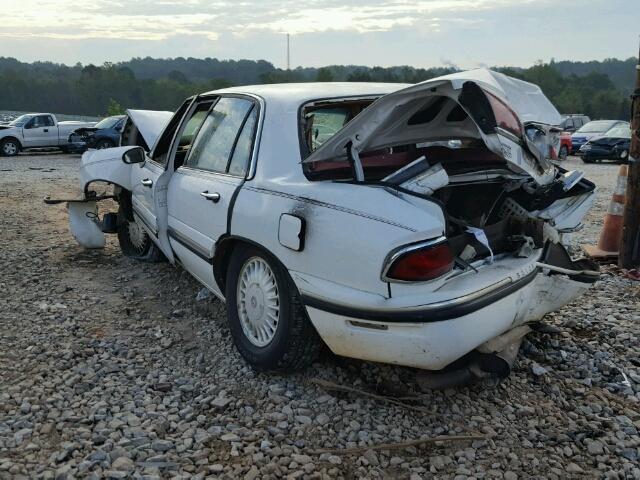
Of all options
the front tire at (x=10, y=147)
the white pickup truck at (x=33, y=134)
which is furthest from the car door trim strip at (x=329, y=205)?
the white pickup truck at (x=33, y=134)

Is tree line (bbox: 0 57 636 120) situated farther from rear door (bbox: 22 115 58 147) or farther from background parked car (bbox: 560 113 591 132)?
rear door (bbox: 22 115 58 147)

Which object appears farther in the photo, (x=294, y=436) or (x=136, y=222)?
(x=136, y=222)

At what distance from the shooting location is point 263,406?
10.5 ft

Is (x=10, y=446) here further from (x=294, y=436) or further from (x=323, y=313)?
(x=323, y=313)

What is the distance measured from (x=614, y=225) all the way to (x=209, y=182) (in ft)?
13.9

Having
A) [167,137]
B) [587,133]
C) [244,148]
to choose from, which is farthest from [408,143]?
[587,133]

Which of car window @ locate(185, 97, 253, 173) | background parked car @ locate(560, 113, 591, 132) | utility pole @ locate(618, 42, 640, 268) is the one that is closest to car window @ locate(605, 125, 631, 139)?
background parked car @ locate(560, 113, 591, 132)

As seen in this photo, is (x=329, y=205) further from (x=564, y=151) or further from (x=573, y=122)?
(x=573, y=122)

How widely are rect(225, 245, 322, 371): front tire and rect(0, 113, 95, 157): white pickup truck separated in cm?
2045

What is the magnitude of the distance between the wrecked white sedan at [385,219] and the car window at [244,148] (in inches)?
0.6

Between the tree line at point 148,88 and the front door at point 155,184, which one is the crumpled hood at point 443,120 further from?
the tree line at point 148,88

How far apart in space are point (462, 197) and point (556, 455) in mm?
1453

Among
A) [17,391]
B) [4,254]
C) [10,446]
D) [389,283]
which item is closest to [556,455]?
[389,283]

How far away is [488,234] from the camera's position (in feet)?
11.0
